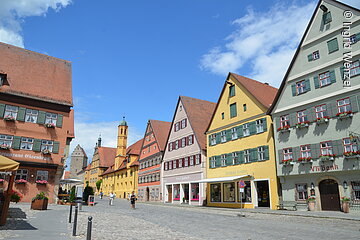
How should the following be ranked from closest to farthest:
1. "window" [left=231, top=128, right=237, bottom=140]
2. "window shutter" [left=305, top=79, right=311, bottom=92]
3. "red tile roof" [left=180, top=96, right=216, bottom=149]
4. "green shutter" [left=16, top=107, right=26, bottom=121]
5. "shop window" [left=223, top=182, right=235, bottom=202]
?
"window shutter" [left=305, top=79, right=311, bottom=92] < "green shutter" [left=16, top=107, right=26, bottom=121] < "shop window" [left=223, top=182, right=235, bottom=202] < "window" [left=231, top=128, right=237, bottom=140] < "red tile roof" [left=180, top=96, right=216, bottom=149]

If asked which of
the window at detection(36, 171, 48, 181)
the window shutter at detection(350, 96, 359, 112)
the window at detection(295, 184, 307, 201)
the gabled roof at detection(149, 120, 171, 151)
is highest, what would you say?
the gabled roof at detection(149, 120, 171, 151)

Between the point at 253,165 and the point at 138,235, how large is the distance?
717 inches

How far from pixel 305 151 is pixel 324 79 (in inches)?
217

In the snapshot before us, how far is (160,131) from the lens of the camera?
1896 inches

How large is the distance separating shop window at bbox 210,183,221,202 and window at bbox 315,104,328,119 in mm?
13358

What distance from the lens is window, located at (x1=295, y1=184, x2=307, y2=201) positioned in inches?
863

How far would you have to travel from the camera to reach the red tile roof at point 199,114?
118 feet

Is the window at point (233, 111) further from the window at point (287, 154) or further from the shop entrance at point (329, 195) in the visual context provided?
the shop entrance at point (329, 195)

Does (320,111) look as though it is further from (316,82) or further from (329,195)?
(329,195)

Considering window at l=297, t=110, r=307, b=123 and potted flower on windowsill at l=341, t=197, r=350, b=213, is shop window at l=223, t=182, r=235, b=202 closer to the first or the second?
window at l=297, t=110, r=307, b=123

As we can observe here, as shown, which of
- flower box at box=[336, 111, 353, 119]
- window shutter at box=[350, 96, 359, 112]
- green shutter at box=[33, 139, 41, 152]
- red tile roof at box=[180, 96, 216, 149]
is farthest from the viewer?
red tile roof at box=[180, 96, 216, 149]

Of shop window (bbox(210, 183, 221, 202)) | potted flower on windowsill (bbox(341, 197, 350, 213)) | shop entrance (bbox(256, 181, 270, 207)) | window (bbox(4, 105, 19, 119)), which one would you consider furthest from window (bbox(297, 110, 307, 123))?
window (bbox(4, 105, 19, 119))

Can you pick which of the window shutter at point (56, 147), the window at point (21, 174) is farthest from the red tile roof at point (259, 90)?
the window at point (21, 174)

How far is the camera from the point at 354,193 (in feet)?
61.7
